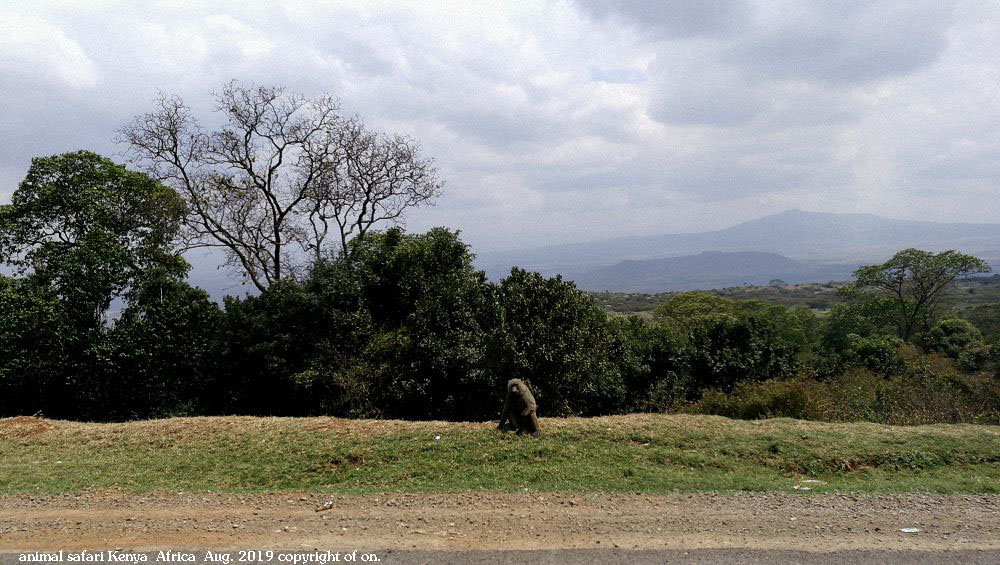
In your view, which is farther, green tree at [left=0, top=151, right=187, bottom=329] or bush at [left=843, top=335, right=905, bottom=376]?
bush at [left=843, top=335, right=905, bottom=376]

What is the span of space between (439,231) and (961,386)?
19.6 meters

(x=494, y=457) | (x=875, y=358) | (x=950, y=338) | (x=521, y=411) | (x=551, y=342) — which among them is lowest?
(x=950, y=338)

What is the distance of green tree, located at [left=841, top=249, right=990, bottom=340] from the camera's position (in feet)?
153

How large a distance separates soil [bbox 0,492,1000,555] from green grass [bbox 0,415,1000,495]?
2.06 ft

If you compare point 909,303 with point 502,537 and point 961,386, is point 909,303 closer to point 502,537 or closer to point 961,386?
point 961,386

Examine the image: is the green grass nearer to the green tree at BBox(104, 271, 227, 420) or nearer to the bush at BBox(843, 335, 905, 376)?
the green tree at BBox(104, 271, 227, 420)

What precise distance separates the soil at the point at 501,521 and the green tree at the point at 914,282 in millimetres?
46979

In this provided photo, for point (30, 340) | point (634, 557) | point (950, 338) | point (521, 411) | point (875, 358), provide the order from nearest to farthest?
point (634, 557) → point (521, 411) → point (30, 340) → point (875, 358) → point (950, 338)

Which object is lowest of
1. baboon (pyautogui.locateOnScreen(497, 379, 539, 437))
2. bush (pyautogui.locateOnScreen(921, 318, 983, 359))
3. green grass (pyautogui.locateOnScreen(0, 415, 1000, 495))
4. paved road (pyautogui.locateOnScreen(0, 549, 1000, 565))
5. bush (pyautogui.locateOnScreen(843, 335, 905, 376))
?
bush (pyautogui.locateOnScreen(921, 318, 983, 359))

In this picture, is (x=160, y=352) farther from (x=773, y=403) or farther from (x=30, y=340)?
(x=773, y=403)

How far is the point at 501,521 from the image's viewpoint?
7871mm

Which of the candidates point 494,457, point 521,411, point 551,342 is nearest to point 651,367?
point 551,342

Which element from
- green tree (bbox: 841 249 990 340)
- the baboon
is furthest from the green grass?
green tree (bbox: 841 249 990 340)

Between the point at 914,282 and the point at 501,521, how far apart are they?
54117 millimetres
